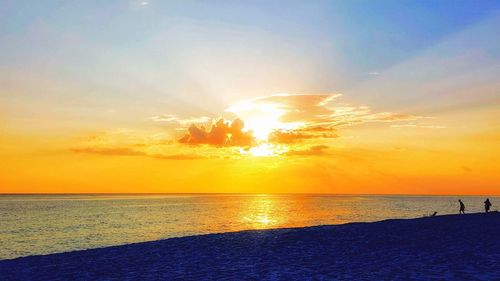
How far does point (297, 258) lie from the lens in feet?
71.3

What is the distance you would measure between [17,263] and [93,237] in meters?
34.0

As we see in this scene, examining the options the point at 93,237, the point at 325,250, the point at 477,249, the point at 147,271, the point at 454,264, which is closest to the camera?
the point at 454,264

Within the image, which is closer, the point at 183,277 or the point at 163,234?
the point at 183,277

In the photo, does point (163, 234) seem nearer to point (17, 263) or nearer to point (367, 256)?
point (17, 263)

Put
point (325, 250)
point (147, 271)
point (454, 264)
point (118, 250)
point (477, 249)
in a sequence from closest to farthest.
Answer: point (454, 264)
point (147, 271)
point (477, 249)
point (325, 250)
point (118, 250)

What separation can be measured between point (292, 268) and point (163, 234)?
43.7m

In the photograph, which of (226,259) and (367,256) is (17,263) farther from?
(367,256)

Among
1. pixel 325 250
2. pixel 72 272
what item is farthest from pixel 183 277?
pixel 325 250

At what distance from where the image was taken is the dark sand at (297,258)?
1781cm

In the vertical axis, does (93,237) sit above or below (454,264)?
below

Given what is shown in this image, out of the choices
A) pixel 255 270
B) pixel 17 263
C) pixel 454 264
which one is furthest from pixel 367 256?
pixel 17 263

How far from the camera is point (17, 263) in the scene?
24500mm

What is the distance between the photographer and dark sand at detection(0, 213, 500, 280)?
58.4ft

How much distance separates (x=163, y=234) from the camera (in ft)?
196
